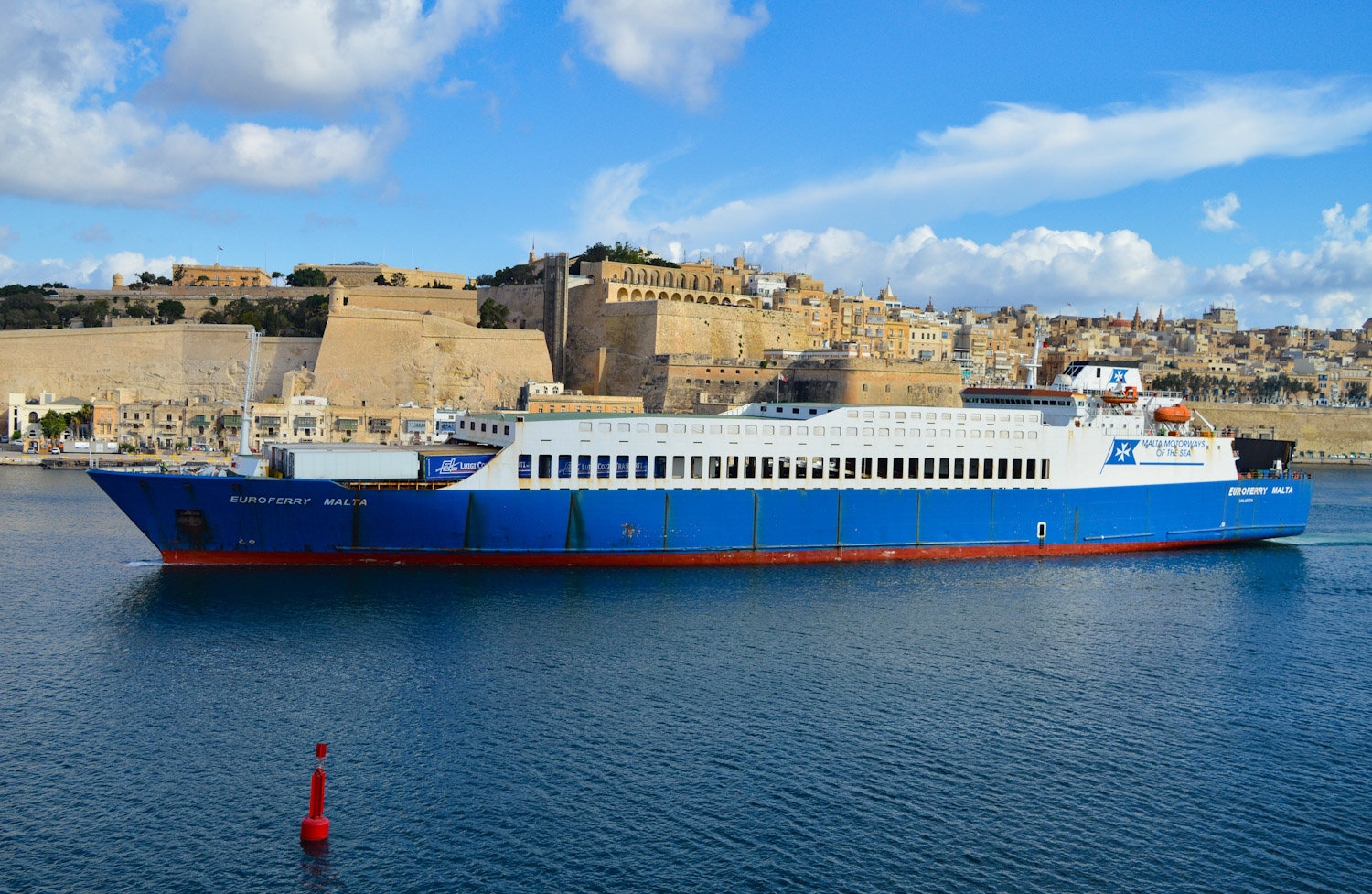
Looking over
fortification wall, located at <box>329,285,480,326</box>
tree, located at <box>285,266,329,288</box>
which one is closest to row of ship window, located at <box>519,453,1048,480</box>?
Answer: fortification wall, located at <box>329,285,480,326</box>

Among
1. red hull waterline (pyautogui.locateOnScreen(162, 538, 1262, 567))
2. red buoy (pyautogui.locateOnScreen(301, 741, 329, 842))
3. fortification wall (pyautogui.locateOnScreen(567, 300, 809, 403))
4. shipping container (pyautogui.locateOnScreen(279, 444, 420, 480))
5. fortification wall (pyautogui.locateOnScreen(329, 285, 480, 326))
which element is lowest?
red buoy (pyautogui.locateOnScreen(301, 741, 329, 842))

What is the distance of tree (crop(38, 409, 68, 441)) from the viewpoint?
54.1 m

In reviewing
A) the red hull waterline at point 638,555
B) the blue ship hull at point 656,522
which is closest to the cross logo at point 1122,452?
the blue ship hull at point 656,522

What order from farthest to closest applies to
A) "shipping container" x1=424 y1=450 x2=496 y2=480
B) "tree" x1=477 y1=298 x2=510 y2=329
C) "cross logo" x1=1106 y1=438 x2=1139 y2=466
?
"tree" x1=477 y1=298 x2=510 y2=329, "cross logo" x1=1106 y1=438 x2=1139 y2=466, "shipping container" x1=424 y1=450 x2=496 y2=480

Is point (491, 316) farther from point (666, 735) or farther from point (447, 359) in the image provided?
point (666, 735)

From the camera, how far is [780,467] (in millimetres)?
27000

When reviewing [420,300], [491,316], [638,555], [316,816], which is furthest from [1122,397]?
[420,300]

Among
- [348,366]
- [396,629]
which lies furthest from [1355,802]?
[348,366]

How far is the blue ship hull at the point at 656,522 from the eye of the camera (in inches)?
919

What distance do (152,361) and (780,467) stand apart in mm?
45614

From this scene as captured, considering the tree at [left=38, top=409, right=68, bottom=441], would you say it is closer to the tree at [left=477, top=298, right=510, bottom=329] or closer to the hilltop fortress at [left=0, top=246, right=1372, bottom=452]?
the hilltop fortress at [left=0, top=246, right=1372, bottom=452]

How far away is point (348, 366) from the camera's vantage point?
188 feet

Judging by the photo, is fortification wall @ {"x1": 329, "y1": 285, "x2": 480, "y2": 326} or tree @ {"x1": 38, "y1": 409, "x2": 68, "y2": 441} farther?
fortification wall @ {"x1": 329, "y1": 285, "x2": 480, "y2": 326}

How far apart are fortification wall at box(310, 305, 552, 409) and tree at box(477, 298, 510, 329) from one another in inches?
160
